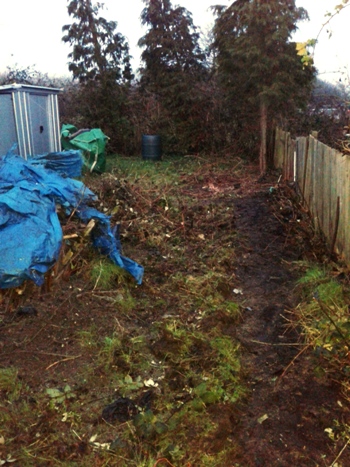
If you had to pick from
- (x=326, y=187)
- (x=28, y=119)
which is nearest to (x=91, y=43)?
(x=28, y=119)

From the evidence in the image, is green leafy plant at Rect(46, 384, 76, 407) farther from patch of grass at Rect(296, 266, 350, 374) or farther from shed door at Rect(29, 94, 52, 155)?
shed door at Rect(29, 94, 52, 155)

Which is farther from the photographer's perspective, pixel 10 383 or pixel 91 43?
pixel 91 43

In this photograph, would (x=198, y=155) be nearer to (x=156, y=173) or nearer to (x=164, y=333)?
(x=156, y=173)

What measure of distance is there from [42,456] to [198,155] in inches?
459

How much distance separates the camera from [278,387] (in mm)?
2930

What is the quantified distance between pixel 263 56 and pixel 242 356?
27.4 feet

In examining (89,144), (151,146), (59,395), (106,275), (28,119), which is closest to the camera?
(59,395)

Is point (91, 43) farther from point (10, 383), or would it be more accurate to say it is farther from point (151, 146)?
point (10, 383)

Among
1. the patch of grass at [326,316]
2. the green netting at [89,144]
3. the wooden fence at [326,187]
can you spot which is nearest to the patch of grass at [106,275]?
the patch of grass at [326,316]

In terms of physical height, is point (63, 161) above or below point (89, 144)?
below

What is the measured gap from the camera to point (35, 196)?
4.39m

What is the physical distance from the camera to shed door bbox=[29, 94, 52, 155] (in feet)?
30.9

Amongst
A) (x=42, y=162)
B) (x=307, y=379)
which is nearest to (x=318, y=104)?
(x=42, y=162)

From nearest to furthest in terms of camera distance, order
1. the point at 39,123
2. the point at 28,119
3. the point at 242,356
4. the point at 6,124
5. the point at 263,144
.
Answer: the point at 242,356
the point at 6,124
the point at 28,119
the point at 39,123
the point at 263,144
